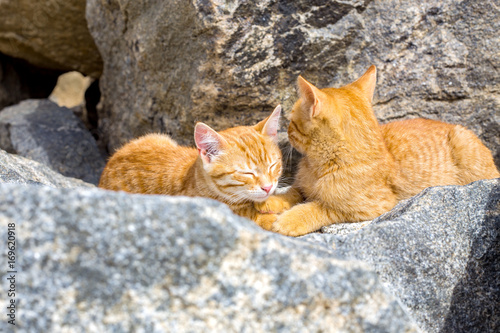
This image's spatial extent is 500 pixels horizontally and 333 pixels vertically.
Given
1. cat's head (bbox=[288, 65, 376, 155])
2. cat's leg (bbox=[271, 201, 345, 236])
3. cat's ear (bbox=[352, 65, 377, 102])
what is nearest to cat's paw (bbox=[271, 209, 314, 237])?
cat's leg (bbox=[271, 201, 345, 236])

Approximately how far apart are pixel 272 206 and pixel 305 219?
0.34 meters

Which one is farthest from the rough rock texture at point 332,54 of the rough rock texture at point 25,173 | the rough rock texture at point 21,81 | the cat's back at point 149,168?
the rough rock texture at point 21,81

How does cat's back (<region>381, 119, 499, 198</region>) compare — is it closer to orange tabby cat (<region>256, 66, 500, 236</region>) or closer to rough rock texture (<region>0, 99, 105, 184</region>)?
orange tabby cat (<region>256, 66, 500, 236</region>)

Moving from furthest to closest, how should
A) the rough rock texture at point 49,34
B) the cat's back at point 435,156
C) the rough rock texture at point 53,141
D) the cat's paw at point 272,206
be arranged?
the rough rock texture at point 49,34 < the rough rock texture at point 53,141 < the cat's back at point 435,156 < the cat's paw at point 272,206

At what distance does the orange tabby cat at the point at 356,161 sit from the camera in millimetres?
2918

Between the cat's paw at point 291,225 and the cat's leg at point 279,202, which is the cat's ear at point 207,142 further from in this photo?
the cat's paw at point 291,225

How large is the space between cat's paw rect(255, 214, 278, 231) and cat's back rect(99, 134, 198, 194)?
708 mm

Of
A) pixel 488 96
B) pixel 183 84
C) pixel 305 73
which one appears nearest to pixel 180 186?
pixel 183 84

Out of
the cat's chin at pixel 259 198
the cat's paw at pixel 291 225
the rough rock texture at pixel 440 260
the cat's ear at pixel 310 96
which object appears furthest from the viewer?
the cat's chin at pixel 259 198

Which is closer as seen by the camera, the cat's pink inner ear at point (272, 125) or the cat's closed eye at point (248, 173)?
the cat's closed eye at point (248, 173)

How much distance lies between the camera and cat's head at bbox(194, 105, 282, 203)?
2980 millimetres

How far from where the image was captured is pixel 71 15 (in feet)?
17.8

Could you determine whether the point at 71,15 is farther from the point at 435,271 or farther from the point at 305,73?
the point at 435,271

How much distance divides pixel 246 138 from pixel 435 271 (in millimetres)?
1504
